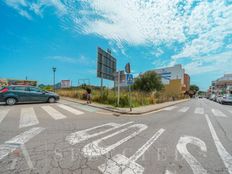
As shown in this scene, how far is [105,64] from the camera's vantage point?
55.1 ft

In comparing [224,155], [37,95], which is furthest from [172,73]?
[224,155]

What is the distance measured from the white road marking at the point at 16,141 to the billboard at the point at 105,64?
38.5 feet

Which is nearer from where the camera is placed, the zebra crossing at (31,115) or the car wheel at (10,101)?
the zebra crossing at (31,115)

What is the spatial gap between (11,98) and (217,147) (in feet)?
47.4

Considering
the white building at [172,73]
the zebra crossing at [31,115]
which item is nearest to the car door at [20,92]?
the zebra crossing at [31,115]

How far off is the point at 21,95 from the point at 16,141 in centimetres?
992

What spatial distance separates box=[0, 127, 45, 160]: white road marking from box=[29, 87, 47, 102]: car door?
911cm

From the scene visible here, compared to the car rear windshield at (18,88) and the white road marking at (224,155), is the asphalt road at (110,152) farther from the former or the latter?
the car rear windshield at (18,88)

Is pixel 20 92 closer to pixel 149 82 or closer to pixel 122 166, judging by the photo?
pixel 122 166

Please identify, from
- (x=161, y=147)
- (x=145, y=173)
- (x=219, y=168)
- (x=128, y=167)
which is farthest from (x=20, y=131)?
(x=219, y=168)

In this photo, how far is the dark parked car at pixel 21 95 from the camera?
1113cm

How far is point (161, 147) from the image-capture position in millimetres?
3645

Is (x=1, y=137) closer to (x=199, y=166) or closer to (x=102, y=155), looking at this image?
(x=102, y=155)

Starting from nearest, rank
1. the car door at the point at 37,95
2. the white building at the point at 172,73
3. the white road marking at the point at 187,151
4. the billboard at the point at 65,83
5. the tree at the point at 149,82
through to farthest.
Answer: the white road marking at the point at 187,151
the car door at the point at 37,95
the billboard at the point at 65,83
the tree at the point at 149,82
the white building at the point at 172,73
